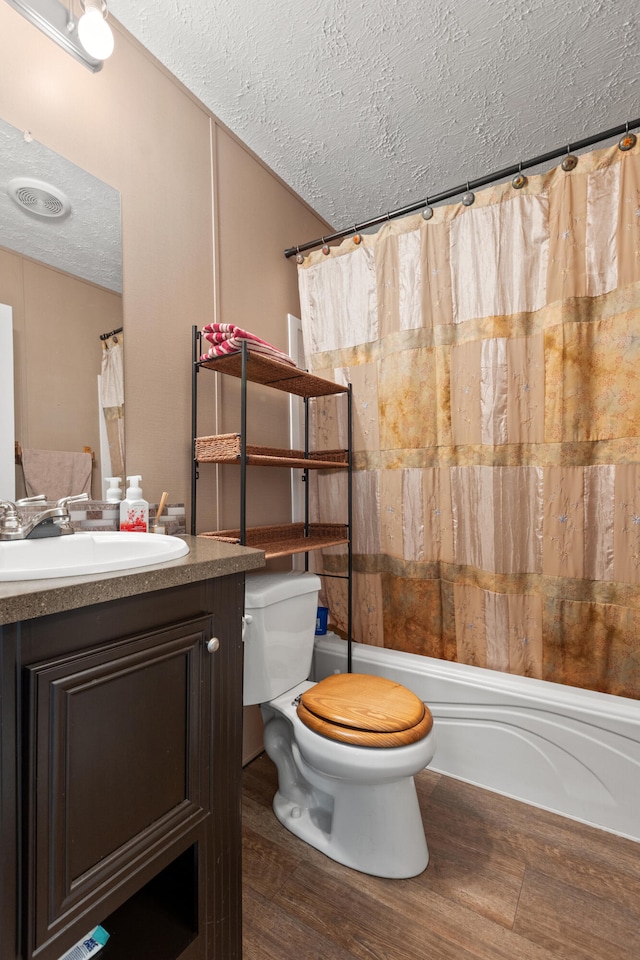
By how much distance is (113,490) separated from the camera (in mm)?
1319

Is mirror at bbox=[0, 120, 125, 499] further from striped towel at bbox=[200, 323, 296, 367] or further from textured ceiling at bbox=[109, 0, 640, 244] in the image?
textured ceiling at bbox=[109, 0, 640, 244]

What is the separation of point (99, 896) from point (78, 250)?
4.73 ft

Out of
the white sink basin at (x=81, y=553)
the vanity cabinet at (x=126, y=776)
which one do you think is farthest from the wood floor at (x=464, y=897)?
the white sink basin at (x=81, y=553)

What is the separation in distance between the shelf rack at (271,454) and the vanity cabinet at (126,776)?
64 centimetres

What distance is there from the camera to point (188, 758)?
86cm

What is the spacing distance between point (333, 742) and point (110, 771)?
0.70 meters

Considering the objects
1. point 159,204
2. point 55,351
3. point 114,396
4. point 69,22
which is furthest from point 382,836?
point 69,22

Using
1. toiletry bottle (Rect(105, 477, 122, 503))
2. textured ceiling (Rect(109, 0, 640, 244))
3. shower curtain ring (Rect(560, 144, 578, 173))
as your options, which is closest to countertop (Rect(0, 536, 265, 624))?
toiletry bottle (Rect(105, 477, 122, 503))

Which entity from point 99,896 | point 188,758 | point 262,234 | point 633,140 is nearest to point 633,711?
point 188,758

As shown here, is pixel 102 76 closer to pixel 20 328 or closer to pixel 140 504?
pixel 20 328

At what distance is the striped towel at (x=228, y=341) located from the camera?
1490 mm

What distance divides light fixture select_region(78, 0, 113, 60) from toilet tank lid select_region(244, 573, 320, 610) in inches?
58.4

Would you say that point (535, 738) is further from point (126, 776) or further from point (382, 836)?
point (126, 776)

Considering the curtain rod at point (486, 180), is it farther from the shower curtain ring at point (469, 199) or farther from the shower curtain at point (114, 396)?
the shower curtain at point (114, 396)
